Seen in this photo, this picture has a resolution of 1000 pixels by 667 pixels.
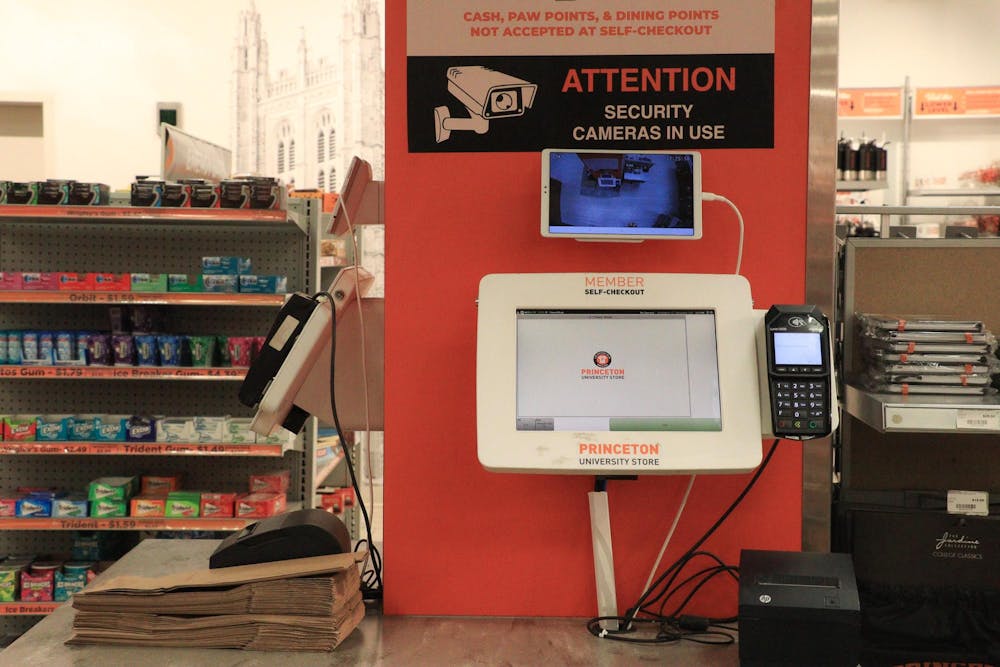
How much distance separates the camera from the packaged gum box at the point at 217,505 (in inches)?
159

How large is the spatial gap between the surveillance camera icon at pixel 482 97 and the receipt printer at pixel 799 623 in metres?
1.02

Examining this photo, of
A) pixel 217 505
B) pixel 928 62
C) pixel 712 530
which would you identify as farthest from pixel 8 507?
pixel 928 62

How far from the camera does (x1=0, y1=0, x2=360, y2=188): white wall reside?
256 inches

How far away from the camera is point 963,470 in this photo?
2189 millimetres

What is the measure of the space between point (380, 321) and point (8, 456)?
3.33 m

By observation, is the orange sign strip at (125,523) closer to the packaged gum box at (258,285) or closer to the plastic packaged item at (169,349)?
the plastic packaged item at (169,349)

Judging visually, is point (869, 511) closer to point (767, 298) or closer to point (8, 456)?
point (767, 298)

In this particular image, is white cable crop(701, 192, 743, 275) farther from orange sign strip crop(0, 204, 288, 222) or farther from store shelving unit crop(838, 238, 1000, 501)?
orange sign strip crop(0, 204, 288, 222)

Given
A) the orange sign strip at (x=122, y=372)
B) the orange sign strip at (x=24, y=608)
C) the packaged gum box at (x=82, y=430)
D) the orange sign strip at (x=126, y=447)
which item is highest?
the orange sign strip at (x=122, y=372)

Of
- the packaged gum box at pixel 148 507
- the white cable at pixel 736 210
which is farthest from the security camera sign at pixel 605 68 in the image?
the packaged gum box at pixel 148 507

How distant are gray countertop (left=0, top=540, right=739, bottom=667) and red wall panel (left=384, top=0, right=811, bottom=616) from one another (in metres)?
0.07

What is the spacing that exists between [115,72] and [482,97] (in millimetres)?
5688

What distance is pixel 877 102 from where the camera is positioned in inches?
254

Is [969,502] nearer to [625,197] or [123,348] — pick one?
[625,197]
